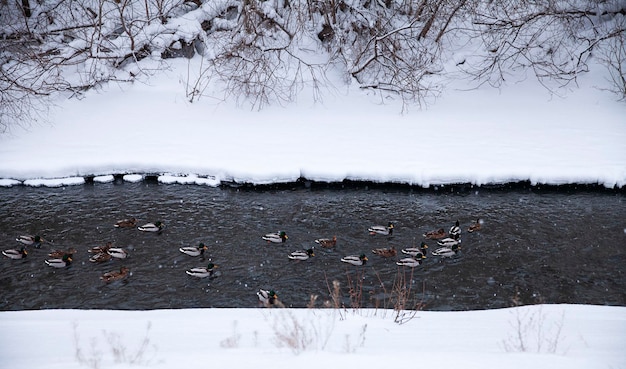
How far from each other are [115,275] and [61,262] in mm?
1379

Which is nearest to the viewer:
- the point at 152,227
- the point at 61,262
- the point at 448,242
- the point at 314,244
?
the point at 61,262

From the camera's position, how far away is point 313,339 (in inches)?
267

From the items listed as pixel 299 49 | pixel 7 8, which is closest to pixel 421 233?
pixel 299 49

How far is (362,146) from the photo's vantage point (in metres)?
16.8

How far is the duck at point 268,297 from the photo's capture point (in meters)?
9.86

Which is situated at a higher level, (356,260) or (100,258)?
(356,260)

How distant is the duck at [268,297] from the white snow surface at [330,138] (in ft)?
18.1

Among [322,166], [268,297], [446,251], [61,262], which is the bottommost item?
[268,297]

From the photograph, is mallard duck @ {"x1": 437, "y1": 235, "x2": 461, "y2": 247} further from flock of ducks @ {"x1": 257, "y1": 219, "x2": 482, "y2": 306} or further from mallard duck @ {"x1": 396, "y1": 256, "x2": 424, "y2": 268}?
mallard duck @ {"x1": 396, "y1": 256, "x2": 424, "y2": 268}

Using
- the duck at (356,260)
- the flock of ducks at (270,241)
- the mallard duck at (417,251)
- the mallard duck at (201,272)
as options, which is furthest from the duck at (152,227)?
the mallard duck at (417,251)

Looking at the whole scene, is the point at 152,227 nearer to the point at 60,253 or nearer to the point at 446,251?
the point at 60,253

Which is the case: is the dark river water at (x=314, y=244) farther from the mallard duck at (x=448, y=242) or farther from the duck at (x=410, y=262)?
the mallard duck at (x=448, y=242)

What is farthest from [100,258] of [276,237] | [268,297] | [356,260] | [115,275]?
[356,260]

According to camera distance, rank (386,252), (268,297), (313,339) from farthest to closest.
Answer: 1. (386,252)
2. (268,297)
3. (313,339)
